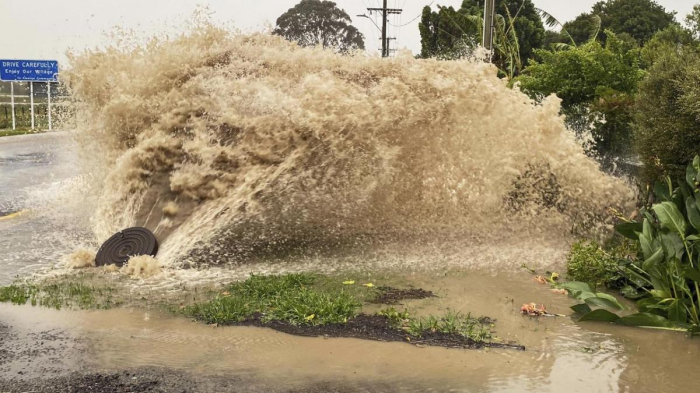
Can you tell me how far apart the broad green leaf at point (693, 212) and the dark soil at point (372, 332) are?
1789mm

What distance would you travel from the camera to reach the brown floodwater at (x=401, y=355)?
469cm

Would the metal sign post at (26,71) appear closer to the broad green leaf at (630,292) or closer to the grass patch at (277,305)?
the grass patch at (277,305)

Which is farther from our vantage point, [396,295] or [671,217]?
[396,295]

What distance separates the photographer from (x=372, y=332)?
220 inches

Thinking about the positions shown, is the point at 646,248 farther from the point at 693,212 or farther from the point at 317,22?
the point at 317,22

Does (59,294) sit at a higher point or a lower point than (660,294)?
lower

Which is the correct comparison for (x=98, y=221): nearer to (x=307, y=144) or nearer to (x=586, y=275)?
(x=307, y=144)

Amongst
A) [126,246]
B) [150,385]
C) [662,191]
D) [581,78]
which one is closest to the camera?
[150,385]

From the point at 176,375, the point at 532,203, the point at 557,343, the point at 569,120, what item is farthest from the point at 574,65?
the point at 176,375

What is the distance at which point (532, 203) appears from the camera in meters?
9.48

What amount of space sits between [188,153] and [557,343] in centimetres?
530

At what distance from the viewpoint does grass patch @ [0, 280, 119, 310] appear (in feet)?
21.2

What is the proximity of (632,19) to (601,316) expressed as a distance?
240ft

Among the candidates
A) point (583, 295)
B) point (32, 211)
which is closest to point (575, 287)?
point (583, 295)
